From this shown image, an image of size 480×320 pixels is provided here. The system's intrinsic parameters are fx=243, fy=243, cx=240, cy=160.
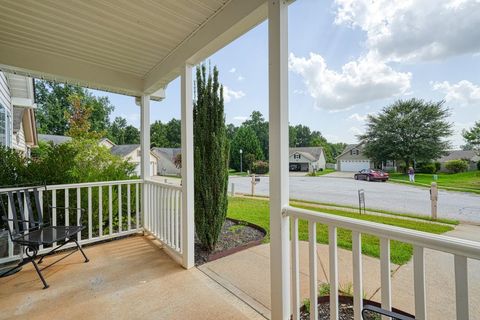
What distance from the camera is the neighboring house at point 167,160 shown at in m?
3.21

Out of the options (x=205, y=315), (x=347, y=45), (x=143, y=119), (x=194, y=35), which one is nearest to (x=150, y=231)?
(x=143, y=119)

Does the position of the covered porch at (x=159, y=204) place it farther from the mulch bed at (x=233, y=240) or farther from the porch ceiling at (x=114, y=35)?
the mulch bed at (x=233, y=240)

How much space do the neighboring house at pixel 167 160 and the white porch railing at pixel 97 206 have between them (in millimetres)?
427

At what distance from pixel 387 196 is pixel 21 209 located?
3478 millimetres

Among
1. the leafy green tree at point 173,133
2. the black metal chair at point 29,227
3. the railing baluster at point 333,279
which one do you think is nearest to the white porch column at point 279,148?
the railing baluster at point 333,279

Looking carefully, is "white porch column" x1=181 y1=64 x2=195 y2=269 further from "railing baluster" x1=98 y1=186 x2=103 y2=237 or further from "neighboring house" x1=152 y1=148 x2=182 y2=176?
"railing baluster" x1=98 y1=186 x2=103 y2=237

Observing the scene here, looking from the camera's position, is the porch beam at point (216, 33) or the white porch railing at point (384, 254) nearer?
the white porch railing at point (384, 254)

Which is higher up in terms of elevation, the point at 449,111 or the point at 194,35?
the point at 194,35

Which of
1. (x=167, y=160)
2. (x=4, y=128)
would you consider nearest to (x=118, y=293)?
(x=167, y=160)

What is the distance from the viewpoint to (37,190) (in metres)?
2.90

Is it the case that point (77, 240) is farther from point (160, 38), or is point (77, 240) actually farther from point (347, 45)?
point (347, 45)

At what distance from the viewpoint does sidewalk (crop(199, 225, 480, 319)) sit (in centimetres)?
135

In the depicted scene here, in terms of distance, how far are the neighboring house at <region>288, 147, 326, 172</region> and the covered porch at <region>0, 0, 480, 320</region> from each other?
57 millimetres

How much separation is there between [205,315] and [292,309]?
71cm
